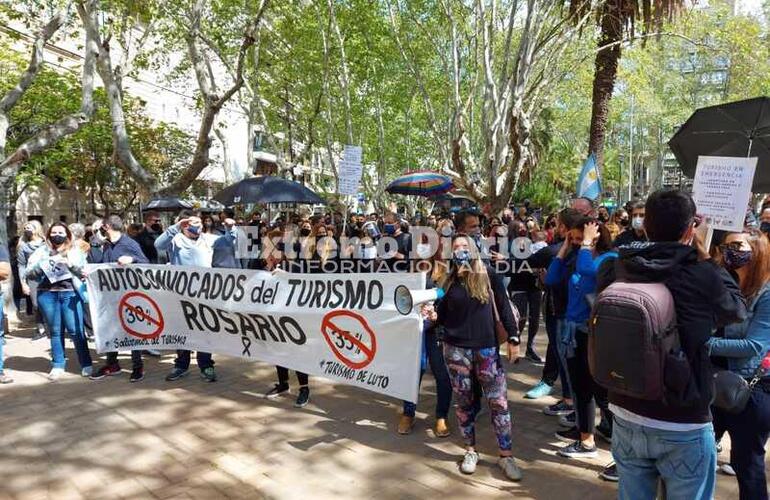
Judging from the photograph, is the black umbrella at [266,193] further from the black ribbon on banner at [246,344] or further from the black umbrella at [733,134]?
the black umbrella at [733,134]

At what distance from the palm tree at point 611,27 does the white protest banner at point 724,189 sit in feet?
25.7

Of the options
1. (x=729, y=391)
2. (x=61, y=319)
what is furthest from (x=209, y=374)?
(x=729, y=391)

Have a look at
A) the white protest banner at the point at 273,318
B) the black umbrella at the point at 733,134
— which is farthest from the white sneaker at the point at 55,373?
the black umbrella at the point at 733,134

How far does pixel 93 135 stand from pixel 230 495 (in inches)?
848

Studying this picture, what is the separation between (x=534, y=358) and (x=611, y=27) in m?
9.31

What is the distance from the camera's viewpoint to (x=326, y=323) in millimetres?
4801

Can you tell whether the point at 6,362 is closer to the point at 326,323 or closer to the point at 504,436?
the point at 326,323

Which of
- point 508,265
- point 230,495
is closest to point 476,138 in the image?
point 508,265

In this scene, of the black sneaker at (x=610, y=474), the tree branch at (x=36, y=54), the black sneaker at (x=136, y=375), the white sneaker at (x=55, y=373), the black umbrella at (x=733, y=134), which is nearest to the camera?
the black sneaker at (x=610, y=474)

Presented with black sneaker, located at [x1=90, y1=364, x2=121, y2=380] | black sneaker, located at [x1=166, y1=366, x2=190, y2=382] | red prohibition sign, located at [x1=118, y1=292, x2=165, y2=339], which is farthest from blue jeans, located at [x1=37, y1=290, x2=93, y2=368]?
black sneaker, located at [x1=166, y1=366, x2=190, y2=382]

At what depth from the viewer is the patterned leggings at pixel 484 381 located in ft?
12.3

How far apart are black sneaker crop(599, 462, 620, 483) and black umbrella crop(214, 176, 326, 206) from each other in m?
7.41

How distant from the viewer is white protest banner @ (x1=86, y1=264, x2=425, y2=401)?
4422 mm

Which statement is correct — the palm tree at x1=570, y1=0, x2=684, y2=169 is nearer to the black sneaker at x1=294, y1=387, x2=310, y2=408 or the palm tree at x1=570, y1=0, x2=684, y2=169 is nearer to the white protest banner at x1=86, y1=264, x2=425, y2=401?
the white protest banner at x1=86, y1=264, x2=425, y2=401
